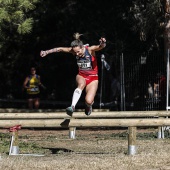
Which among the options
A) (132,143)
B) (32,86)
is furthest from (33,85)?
(132,143)

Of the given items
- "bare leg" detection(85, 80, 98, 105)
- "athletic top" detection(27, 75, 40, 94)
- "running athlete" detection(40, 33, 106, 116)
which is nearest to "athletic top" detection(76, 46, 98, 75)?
"running athlete" detection(40, 33, 106, 116)

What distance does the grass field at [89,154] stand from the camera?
8852mm

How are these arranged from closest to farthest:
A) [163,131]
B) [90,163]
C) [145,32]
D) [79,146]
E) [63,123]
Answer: [90,163] < [63,123] < [79,146] < [163,131] < [145,32]

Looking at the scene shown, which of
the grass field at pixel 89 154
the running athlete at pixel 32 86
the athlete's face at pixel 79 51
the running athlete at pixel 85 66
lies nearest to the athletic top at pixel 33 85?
the running athlete at pixel 32 86

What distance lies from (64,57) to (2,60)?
10.9 ft

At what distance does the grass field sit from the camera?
8.85 meters

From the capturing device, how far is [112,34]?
72.2ft

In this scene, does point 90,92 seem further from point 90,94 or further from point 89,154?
point 89,154

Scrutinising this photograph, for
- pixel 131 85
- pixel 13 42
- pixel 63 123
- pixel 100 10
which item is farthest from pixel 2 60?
pixel 63 123

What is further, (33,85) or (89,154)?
(33,85)

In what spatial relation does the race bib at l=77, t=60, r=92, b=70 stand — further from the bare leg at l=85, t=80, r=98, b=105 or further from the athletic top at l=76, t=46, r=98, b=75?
the bare leg at l=85, t=80, r=98, b=105

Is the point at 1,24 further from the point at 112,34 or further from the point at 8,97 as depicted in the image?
the point at 8,97

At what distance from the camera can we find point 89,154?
10391mm

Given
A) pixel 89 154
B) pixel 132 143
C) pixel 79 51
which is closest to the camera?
pixel 132 143
